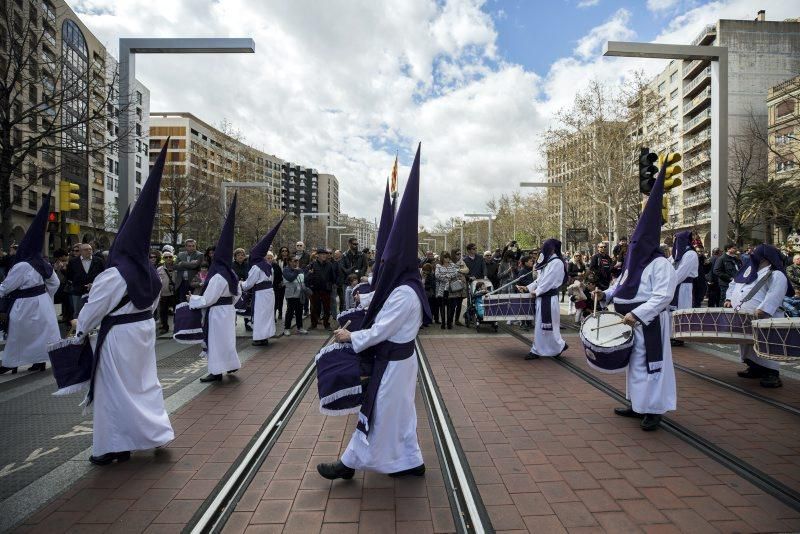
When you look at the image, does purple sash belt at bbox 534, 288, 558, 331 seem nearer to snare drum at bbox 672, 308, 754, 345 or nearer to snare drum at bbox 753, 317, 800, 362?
snare drum at bbox 672, 308, 754, 345

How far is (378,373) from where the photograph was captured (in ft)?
13.4

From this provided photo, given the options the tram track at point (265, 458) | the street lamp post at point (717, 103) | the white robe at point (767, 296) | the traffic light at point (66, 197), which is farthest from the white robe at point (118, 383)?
the street lamp post at point (717, 103)

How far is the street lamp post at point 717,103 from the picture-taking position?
12.0 metres

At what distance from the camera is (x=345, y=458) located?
4.12 metres

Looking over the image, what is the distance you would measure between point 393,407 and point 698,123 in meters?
66.0

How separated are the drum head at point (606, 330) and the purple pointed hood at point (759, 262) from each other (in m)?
2.76

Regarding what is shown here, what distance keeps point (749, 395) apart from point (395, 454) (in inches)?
207

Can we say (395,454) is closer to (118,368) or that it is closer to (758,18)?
(118,368)

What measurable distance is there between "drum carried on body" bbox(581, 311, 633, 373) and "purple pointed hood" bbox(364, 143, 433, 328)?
2.46 metres

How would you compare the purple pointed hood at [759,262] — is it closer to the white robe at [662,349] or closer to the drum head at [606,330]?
the white robe at [662,349]

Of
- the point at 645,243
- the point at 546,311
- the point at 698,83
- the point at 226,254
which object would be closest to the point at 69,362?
the point at 226,254

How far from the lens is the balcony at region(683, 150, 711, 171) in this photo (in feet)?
183

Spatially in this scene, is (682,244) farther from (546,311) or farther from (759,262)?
(546,311)

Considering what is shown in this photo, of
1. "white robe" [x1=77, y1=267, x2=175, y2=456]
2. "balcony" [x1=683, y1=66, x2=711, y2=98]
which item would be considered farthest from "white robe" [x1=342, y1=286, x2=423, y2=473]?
"balcony" [x1=683, y1=66, x2=711, y2=98]
